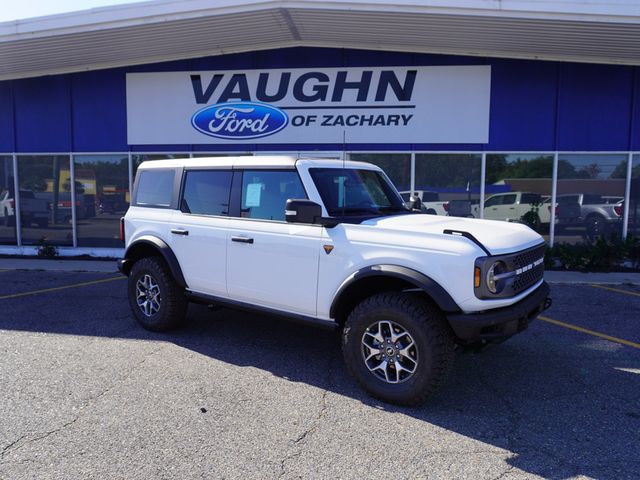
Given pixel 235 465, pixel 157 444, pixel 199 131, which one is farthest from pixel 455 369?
pixel 199 131

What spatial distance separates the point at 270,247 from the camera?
4.64m

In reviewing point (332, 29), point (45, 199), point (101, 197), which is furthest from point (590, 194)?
point (45, 199)

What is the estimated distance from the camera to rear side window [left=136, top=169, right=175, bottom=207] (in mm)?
5828

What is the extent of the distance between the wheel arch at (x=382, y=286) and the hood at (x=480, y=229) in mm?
381

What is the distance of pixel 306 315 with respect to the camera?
14.8ft

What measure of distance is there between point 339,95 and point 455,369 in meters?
7.75

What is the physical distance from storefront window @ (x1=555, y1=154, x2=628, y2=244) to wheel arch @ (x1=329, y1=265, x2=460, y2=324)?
321 inches

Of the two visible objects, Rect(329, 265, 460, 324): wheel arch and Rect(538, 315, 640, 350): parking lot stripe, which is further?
Rect(538, 315, 640, 350): parking lot stripe

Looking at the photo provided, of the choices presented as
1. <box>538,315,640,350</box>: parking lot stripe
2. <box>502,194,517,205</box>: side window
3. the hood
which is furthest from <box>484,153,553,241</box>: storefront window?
the hood

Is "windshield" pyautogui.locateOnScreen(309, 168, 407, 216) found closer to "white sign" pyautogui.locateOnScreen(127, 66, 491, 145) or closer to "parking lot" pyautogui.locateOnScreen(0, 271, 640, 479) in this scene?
"parking lot" pyautogui.locateOnScreen(0, 271, 640, 479)

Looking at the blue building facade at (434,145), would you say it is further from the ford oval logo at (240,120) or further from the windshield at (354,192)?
the windshield at (354,192)

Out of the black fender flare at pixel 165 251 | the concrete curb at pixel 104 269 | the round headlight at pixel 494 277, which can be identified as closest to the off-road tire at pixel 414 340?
the round headlight at pixel 494 277

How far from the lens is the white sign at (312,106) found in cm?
1070

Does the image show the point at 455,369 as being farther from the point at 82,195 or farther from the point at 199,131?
the point at 82,195
